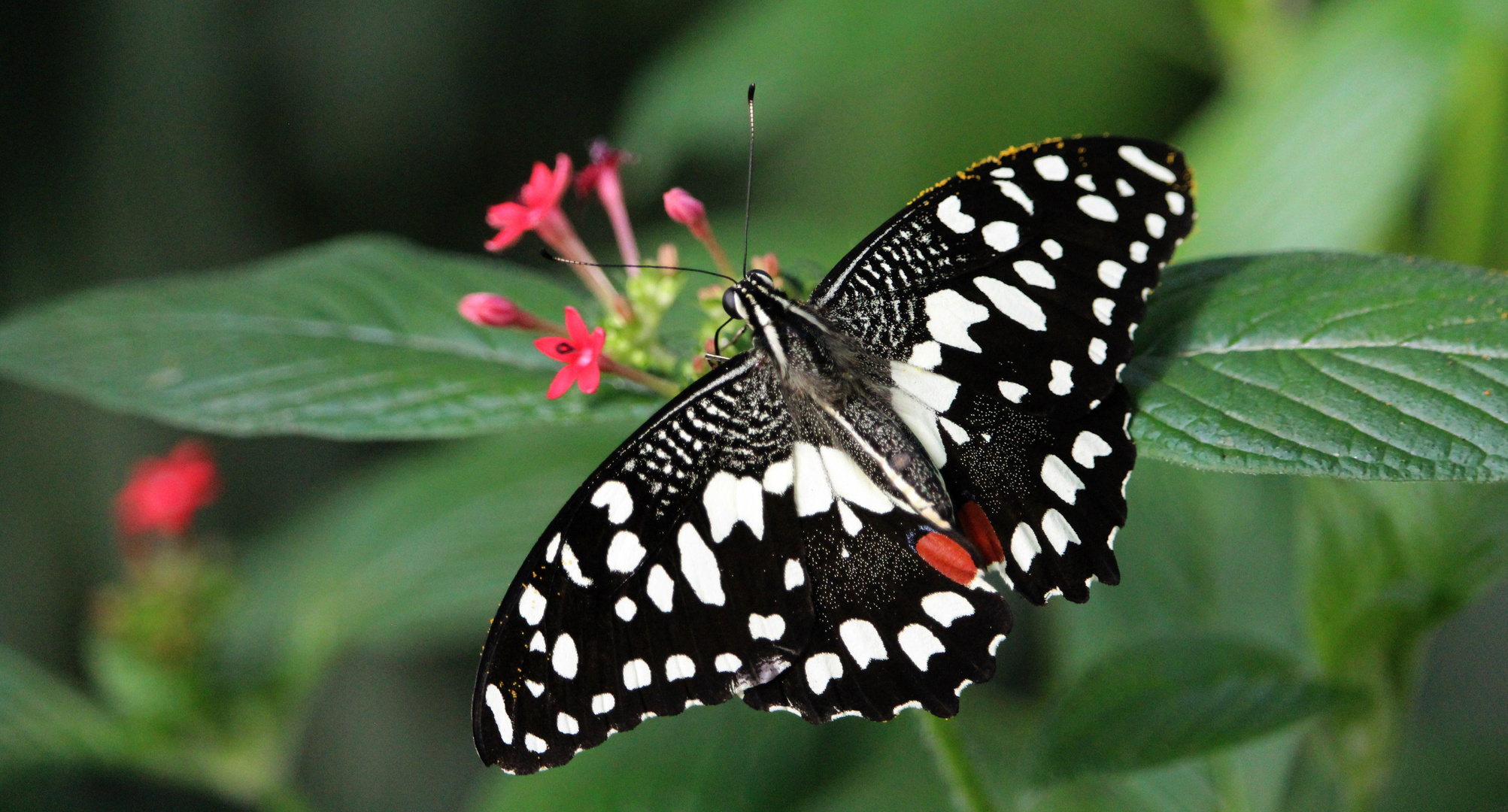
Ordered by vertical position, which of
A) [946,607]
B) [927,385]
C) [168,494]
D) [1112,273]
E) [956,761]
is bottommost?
[168,494]

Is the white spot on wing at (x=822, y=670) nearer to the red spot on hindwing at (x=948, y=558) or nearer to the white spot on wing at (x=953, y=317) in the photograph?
the red spot on hindwing at (x=948, y=558)

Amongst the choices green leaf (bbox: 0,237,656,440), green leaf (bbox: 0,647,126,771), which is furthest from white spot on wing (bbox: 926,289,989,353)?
green leaf (bbox: 0,647,126,771)

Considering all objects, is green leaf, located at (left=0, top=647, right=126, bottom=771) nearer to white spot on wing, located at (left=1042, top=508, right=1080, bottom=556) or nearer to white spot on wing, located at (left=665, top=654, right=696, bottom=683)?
white spot on wing, located at (left=665, top=654, right=696, bottom=683)

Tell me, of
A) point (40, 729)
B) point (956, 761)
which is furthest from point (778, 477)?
point (40, 729)

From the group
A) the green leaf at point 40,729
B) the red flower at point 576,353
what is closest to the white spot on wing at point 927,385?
the red flower at point 576,353

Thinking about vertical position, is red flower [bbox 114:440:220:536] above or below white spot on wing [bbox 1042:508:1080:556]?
below

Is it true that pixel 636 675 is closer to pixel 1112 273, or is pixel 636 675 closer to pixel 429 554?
pixel 1112 273
